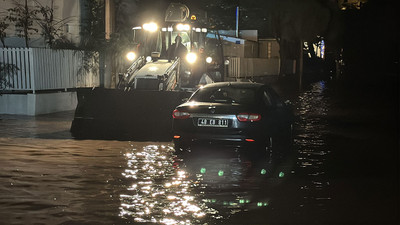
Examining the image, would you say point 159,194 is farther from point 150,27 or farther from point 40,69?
point 40,69

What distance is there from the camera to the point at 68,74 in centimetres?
2277

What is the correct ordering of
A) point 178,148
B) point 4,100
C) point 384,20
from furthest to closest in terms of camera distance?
point 384,20 < point 4,100 < point 178,148

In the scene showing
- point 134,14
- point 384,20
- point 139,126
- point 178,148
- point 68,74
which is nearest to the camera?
point 178,148

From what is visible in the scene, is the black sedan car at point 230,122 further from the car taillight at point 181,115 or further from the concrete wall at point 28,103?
the concrete wall at point 28,103

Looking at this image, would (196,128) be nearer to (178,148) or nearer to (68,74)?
(178,148)

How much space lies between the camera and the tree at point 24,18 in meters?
23.8

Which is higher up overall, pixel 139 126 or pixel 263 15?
pixel 263 15

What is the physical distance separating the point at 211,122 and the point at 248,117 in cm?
65

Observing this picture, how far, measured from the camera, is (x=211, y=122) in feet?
38.0

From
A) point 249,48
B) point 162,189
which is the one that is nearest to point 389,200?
point 162,189

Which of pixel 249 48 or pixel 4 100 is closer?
pixel 4 100

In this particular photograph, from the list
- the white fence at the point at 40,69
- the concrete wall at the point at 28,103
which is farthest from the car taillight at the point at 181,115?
the white fence at the point at 40,69

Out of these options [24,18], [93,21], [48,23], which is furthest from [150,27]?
[93,21]

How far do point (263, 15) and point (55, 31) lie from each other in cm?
4855
